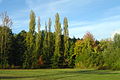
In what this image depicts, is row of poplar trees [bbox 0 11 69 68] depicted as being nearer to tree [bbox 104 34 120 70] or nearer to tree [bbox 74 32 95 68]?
tree [bbox 74 32 95 68]

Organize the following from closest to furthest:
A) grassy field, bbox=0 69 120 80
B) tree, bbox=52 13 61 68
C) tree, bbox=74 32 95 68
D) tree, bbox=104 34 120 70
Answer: grassy field, bbox=0 69 120 80
tree, bbox=104 34 120 70
tree, bbox=74 32 95 68
tree, bbox=52 13 61 68

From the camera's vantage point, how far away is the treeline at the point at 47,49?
50.1m

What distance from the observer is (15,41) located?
55.5 m

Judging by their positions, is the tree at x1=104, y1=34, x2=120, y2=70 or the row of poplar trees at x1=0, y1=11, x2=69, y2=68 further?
the row of poplar trees at x1=0, y1=11, x2=69, y2=68

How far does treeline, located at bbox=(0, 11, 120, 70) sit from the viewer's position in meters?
50.1

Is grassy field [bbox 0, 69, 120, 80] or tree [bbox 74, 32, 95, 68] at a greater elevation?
tree [bbox 74, 32, 95, 68]

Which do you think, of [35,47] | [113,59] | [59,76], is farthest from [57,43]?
[59,76]

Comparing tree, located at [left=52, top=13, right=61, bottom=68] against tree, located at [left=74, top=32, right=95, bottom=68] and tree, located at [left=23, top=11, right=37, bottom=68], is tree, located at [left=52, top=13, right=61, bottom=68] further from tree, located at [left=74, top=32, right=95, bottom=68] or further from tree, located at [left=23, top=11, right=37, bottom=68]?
tree, located at [left=23, top=11, right=37, bottom=68]

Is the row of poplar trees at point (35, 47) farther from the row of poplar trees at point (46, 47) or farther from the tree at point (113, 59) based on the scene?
the tree at point (113, 59)

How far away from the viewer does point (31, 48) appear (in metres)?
54.5

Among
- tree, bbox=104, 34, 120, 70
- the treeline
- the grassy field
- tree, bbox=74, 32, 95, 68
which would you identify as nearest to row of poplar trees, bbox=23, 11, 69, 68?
the treeline

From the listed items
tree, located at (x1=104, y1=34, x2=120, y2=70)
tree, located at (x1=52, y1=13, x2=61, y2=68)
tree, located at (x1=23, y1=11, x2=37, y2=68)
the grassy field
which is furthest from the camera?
tree, located at (x1=52, y1=13, x2=61, y2=68)

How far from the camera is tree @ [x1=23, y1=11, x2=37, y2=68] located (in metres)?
52.7

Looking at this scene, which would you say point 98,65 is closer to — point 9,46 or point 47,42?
point 47,42
